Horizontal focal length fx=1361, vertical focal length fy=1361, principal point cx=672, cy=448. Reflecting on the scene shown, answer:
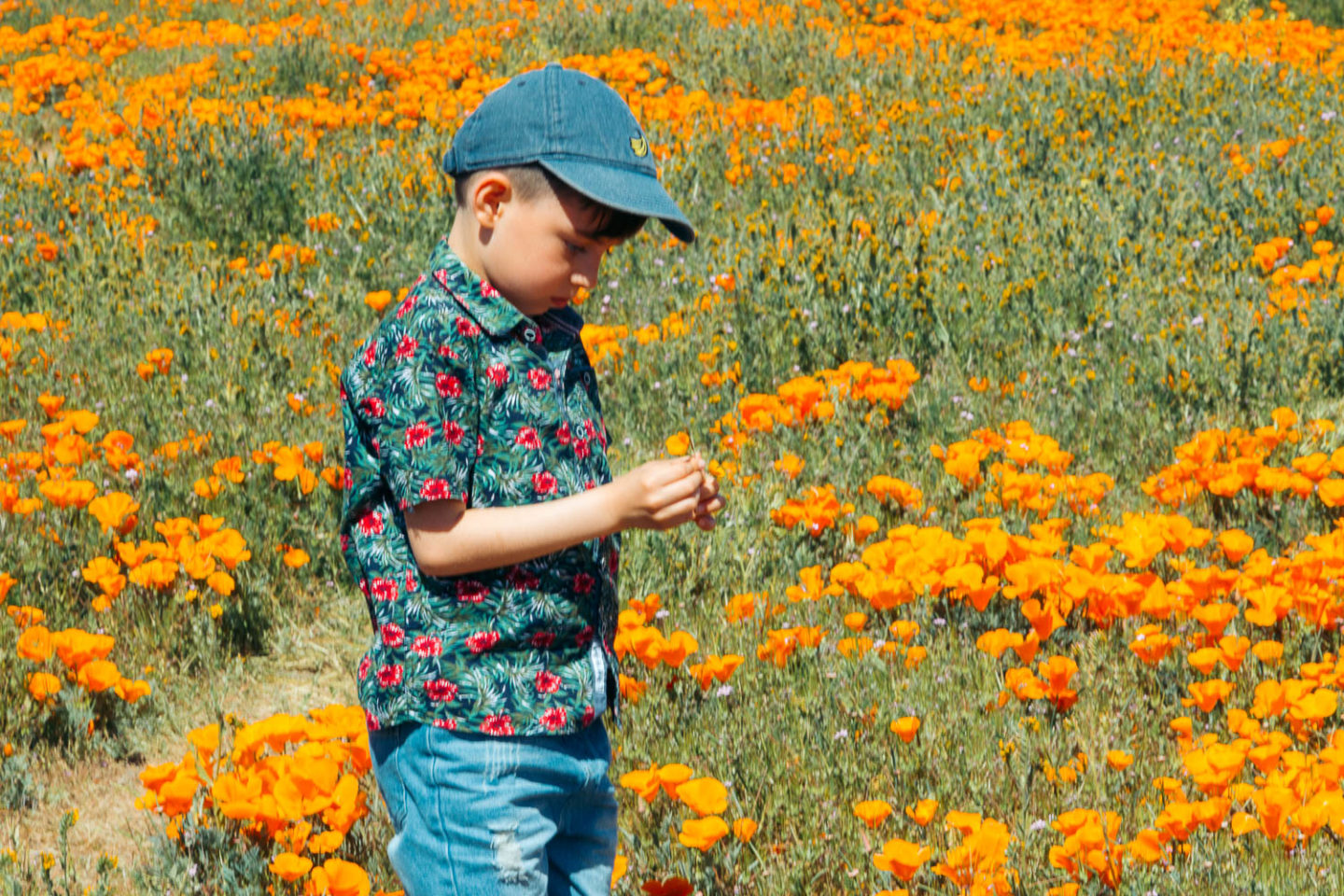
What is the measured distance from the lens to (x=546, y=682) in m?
2.15

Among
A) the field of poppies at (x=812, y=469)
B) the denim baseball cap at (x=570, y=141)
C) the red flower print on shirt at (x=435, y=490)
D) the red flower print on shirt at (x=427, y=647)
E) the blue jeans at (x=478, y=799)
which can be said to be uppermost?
the denim baseball cap at (x=570, y=141)

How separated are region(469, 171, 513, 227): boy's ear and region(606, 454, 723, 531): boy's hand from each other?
47 centimetres

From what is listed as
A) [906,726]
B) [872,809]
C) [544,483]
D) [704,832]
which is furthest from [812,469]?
[544,483]

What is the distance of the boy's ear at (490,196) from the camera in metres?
2.10

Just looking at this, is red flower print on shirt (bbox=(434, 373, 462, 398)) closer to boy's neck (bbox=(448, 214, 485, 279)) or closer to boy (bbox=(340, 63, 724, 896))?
boy (bbox=(340, 63, 724, 896))

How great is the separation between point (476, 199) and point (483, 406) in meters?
0.32

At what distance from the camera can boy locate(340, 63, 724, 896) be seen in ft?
6.73

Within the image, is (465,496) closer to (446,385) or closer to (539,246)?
(446,385)

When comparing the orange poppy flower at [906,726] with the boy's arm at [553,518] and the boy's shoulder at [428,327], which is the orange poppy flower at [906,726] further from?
the boy's shoulder at [428,327]

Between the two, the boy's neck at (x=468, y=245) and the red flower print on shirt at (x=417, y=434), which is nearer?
the red flower print on shirt at (x=417, y=434)

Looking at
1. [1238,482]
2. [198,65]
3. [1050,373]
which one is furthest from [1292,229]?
[198,65]

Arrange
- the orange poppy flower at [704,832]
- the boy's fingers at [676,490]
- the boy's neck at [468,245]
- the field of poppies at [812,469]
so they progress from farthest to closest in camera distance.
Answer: the field of poppies at [812,469], the orange poppy flower at [704,832], the boy's neck at [468,245], the boy's fingers at [676,490]

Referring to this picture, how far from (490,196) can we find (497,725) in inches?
32.3

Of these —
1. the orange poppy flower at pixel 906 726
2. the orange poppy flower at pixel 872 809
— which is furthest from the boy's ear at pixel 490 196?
the orange poppy flower at pixel 906 726
